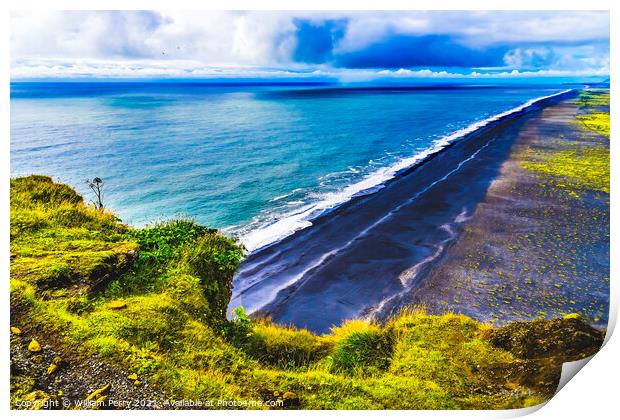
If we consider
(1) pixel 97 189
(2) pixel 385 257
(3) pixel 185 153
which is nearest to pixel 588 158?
(2) pixel 385 257

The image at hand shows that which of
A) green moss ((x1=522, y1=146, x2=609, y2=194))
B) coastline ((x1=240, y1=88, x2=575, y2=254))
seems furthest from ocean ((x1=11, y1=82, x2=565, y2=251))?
green moss ((x1=522, y1=146, x2=609, y2=194))

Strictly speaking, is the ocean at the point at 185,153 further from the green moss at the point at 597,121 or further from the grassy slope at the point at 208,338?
the green moss at the point at 597,121

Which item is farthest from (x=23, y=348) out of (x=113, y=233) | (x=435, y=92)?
(x=435, y=92)

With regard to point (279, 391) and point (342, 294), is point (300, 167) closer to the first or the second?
point (342, 294)

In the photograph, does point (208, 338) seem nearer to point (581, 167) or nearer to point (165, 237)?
point (165, 237)

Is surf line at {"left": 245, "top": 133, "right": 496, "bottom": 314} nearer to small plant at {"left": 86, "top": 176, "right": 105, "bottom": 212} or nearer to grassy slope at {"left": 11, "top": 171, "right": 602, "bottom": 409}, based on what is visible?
grassy slope at {"left": 11, "top": 171, "right": 602, "bottom": 409}
